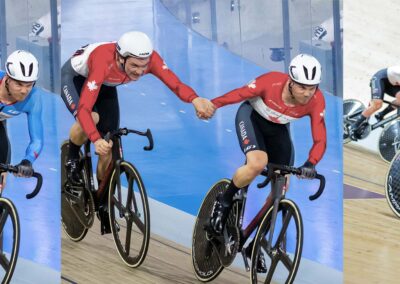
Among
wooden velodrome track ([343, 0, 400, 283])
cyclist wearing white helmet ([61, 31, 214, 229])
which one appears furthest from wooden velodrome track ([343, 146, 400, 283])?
cyclist wearing white helmet ([61, 31, 214, 229])

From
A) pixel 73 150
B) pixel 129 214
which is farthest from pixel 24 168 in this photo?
pixel 129 214

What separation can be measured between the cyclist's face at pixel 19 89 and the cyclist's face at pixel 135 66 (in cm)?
49

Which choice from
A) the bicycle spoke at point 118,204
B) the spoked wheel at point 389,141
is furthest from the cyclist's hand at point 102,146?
the spoked wheel at point 389,141

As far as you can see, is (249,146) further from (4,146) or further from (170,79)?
(4,146)

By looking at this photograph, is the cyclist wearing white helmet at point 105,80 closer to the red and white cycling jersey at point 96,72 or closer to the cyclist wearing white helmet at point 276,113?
the red and white cycling jersey at point 96,72

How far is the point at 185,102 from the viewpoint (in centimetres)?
505

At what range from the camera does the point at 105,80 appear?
4.96 metres

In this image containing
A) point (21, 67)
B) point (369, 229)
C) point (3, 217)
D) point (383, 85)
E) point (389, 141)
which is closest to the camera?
point (21, 67)

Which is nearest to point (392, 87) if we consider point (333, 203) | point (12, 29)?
point (333, 203)

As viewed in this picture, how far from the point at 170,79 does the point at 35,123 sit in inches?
27.1

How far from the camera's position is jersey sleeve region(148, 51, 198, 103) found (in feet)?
16.3

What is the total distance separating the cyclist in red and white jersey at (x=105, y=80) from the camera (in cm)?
490

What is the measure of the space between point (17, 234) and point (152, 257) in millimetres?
727

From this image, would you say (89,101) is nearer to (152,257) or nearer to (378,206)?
(152,257)
